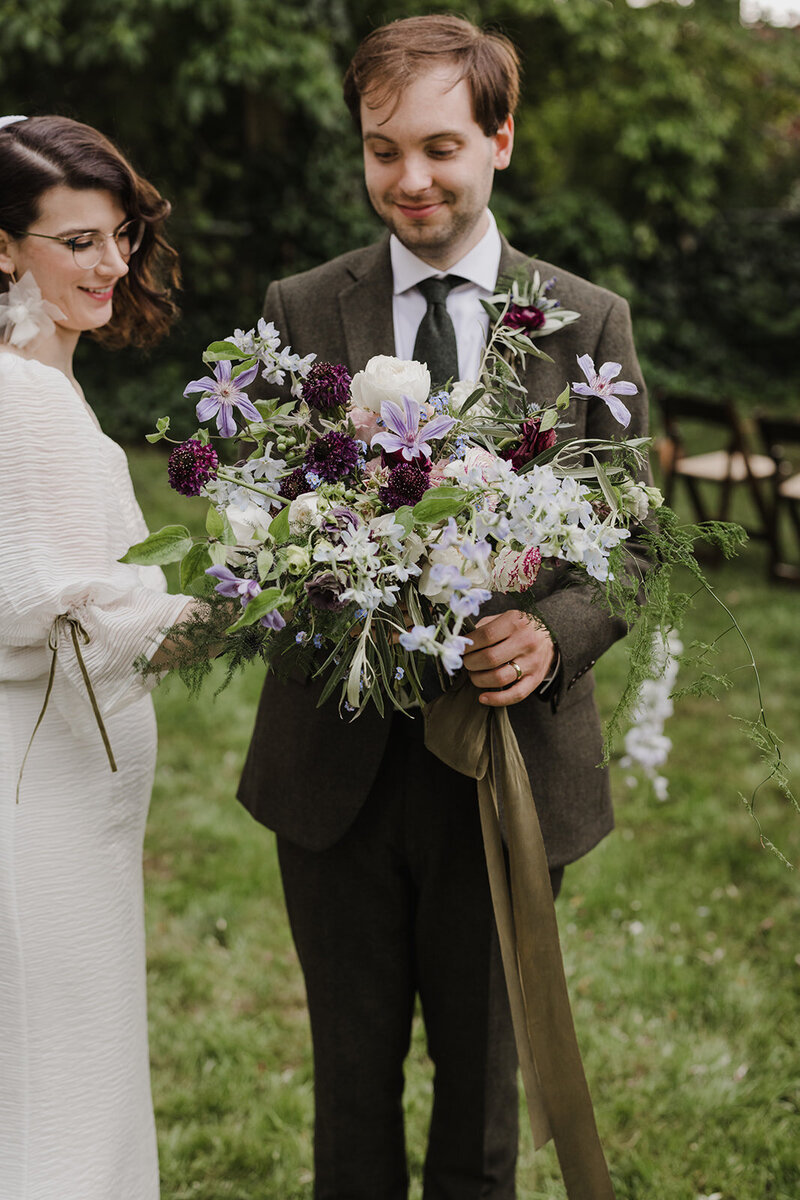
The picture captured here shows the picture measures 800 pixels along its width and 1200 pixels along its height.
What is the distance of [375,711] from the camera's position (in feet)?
6.98

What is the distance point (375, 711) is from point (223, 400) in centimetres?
73

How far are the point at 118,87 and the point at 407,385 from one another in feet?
34.3

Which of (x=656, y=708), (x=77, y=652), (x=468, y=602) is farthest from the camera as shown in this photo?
(x=656, y=708)

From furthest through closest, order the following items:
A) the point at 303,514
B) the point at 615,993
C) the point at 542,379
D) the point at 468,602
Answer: the point at 615,993 < the point at 542,379 < the point at 303,514 < the point at 468,602

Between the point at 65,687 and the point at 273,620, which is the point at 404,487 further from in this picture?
the point at 65,687

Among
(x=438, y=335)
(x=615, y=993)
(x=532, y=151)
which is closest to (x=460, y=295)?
(x=438, y=335)

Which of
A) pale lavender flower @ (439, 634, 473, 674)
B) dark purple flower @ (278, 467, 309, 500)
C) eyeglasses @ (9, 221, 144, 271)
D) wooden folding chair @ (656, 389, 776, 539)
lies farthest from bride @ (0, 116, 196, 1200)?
wooden folding chair @ (656, 389, 776, 539)

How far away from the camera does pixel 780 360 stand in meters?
14.1

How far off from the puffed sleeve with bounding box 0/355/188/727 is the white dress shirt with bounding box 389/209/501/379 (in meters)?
0.67

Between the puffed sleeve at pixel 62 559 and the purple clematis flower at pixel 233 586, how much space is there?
0.45 meters

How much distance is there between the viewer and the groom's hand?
176 centimetres

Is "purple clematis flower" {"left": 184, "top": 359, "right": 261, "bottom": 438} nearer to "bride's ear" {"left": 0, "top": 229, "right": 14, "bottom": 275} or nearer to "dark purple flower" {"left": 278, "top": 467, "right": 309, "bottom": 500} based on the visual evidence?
"dark purple flower" {"left": 278, "top": 467, "right": 309, "bottom": 500}

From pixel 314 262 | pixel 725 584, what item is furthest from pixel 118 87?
pixel 725 584

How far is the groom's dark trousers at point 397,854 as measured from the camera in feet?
7.06
